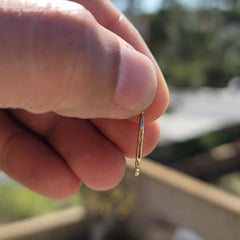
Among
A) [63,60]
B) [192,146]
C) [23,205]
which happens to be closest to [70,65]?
[63,60]

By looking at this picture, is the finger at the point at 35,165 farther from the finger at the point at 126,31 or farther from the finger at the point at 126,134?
the finger at the point at 126,31

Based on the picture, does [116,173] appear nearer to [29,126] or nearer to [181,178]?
[29,126]

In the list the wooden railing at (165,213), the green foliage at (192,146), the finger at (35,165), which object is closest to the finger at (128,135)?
the finger at (35,165)

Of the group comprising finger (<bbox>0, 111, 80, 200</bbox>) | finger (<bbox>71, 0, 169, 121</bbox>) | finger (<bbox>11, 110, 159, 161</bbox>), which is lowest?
finger (<bbox>0, 111, 80, 200</bbox>)

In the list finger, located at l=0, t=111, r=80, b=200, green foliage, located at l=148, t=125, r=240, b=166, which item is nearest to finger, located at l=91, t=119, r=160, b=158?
finger, located at l=0, t=111, r=80, b=200

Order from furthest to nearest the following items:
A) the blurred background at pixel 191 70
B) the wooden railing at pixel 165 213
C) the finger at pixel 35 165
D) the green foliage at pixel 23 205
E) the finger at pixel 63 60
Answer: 1. the blurred background at pixel 191 70
2. the green foliage at pixel 23 205
3. the wooden railing at pixel 165 213
4. the finger at pixel 35 165
5. the finger at pixel 63 60

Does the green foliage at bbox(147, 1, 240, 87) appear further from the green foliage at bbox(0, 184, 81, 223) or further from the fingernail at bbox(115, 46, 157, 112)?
the fingernail at bbox(115, 46, 157, 112)

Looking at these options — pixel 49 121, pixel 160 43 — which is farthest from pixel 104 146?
pixel 160 43
